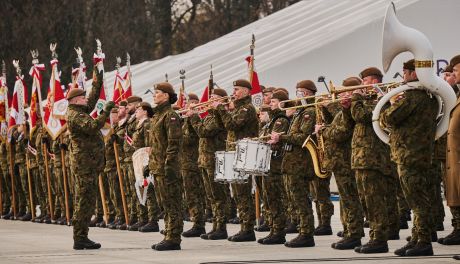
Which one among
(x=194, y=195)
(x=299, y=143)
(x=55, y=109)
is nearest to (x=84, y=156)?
(x=194, y=195)

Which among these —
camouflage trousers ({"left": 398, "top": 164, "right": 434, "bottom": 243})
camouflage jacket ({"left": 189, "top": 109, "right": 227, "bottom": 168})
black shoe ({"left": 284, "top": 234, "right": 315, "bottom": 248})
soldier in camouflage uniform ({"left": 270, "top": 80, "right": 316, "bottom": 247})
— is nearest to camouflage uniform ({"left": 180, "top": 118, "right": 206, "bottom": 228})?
camouflage jacket ({"left": 189, "top": 109, "right": 227, "bottom": 168})

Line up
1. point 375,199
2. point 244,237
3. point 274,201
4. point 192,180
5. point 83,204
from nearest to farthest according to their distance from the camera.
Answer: point 375,199, point 83,204, point 274,201, point 244,237, point 192,180

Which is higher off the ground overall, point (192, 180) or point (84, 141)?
point (84, 141)

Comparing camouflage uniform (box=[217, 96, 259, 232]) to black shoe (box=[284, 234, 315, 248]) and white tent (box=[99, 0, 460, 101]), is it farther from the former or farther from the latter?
white tent (box=[99, 0, 460, 101])

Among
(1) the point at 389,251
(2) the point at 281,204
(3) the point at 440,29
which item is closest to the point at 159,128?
(2) the point at 281,204

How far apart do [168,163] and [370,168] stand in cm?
248

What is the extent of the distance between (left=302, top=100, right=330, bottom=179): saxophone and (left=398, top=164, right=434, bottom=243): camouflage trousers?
8.08ft

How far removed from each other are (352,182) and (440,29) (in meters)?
9.25

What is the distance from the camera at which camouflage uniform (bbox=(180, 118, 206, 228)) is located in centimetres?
1727

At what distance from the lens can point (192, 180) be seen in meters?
18.0

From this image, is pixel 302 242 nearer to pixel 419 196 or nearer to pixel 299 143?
pixel 299 143

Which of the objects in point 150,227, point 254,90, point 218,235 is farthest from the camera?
point 150,227

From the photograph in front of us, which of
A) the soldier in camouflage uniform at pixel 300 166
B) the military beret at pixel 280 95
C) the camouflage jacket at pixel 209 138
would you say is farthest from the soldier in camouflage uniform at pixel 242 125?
the camouflage jacket at pixel 209 138

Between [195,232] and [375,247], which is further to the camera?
[195,232]
